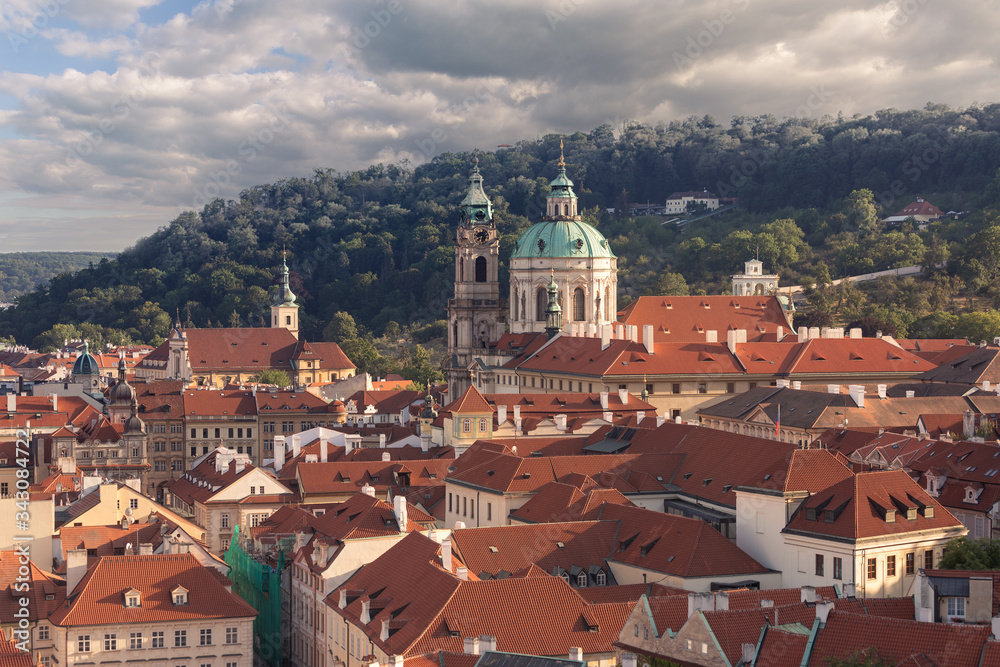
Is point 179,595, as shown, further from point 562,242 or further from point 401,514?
point 562,242

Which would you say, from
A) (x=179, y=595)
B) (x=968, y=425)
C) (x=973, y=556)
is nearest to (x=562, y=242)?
(x=968, y=425)

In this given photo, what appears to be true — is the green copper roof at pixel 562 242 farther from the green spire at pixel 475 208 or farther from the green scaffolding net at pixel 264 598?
the green scaffolding net at pixel 264 598

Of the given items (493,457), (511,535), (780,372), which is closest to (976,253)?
(780,372)

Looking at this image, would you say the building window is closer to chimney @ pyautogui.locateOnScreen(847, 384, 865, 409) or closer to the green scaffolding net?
the green scaffolding net

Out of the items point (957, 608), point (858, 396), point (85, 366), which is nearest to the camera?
point (957, 608)

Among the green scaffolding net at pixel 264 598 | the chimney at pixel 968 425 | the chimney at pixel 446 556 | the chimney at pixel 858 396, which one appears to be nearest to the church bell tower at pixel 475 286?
the chimney at pixel 858 396

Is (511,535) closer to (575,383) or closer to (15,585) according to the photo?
(15,585)
